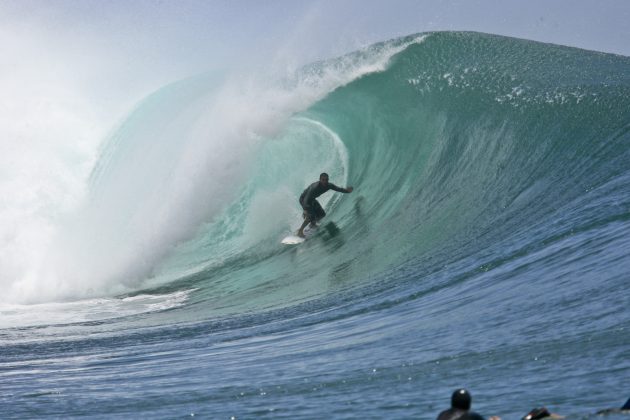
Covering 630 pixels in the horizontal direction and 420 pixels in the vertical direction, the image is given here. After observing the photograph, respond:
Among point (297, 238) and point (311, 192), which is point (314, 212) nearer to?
point (311, 192)

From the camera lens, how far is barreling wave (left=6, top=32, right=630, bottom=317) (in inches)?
508

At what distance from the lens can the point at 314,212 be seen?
17109 millimetres

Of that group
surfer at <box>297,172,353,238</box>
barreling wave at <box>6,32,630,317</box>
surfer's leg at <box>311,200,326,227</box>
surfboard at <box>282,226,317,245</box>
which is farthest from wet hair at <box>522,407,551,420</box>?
surfer's leg at <box>311,200,326,227</box>

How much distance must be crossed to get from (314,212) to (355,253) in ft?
9.08

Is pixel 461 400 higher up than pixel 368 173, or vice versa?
pixel 368 173

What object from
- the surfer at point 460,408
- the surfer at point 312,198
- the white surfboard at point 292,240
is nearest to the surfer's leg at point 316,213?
Answer: the surfer at point 312,198

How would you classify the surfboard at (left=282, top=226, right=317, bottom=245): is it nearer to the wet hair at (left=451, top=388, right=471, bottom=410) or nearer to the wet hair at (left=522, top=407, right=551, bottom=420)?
the wet hair at (left=522, top=407, right=551, bottom=420)

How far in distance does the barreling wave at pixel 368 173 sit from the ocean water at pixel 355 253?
0.06 m

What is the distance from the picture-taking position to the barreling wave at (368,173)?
42.3 feet

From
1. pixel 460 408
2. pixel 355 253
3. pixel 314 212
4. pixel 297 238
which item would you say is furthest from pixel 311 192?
pixel 460 408

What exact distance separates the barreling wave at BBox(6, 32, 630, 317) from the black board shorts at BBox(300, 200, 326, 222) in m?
0.26

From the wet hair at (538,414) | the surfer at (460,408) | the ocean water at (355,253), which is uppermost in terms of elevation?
the ocean water at (355,253)

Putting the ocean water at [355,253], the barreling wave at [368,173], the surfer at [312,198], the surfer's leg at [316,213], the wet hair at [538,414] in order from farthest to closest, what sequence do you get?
the surfer's leg at [316,213] → the surfer at [312,198] → the barreling wave at [368,173] → the ocean water at [355,253] → the wet hair at [538,414]

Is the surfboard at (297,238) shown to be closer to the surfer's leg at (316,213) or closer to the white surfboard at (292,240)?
the white surfboard at (292,240)
